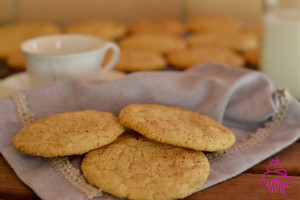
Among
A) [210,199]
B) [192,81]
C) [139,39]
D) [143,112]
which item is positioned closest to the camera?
[210,199]

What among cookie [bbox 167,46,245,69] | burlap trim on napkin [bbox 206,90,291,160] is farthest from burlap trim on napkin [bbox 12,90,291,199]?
cookie [bbox 167,46,245,69]

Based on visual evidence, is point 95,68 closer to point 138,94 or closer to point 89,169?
point 138,94

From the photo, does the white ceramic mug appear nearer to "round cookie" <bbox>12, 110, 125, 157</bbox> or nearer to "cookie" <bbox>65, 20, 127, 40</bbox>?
"round cookie" <bbox>12, 110, 125, 157</bbox>

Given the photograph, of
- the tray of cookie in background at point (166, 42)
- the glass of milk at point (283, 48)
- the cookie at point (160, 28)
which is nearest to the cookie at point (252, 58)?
the tray of cookie in background at point (166, 42)

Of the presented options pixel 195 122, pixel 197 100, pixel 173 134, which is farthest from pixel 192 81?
pixel 173 134

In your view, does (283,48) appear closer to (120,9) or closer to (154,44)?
(154,44)
